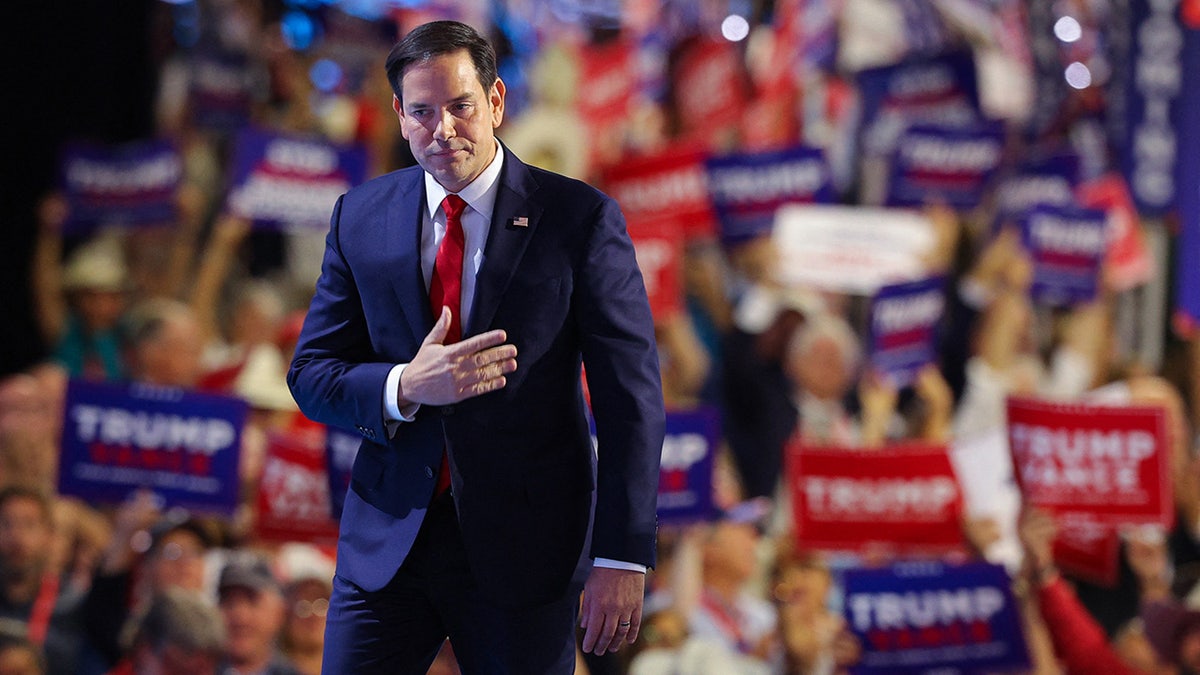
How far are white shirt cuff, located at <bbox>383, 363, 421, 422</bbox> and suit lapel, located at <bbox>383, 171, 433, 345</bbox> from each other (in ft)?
0.21

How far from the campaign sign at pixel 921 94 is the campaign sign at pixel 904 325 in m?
1.69

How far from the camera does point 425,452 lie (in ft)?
6.58

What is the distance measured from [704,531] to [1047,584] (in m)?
1.17

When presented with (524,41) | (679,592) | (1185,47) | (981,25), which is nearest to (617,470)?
(679,592)

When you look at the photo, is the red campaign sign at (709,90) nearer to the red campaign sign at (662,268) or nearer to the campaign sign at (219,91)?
the red campaign sign at (662,268)

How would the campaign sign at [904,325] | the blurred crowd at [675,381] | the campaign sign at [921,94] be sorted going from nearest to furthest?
1. the blurred crowd at [675,381]
2. the campaign sign at [904,325]
3. the campaign sign at [921,94]

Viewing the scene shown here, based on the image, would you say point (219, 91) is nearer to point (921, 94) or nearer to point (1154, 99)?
point (921, 94)

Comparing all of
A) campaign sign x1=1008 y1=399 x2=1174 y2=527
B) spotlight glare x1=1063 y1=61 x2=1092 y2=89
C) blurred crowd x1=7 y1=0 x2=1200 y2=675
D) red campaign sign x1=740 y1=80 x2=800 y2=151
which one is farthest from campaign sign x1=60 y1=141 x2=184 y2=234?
spotlight glare x1=1063 y1=61 x2=1092 y2=89

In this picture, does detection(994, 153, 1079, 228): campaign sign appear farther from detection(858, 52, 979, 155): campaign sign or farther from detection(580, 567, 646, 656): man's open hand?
detection(580, 567, 646, 656): man's open hand

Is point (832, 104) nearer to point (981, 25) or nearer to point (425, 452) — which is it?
point (981, 25)

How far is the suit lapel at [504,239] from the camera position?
6.46ft

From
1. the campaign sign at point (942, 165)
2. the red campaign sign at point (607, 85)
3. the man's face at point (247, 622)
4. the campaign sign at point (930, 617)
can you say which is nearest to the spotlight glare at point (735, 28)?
the red campaign sign at point (607, 85)

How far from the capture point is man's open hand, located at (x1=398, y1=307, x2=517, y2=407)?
6.11 ft

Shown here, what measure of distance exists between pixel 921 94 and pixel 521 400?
5779 mm
